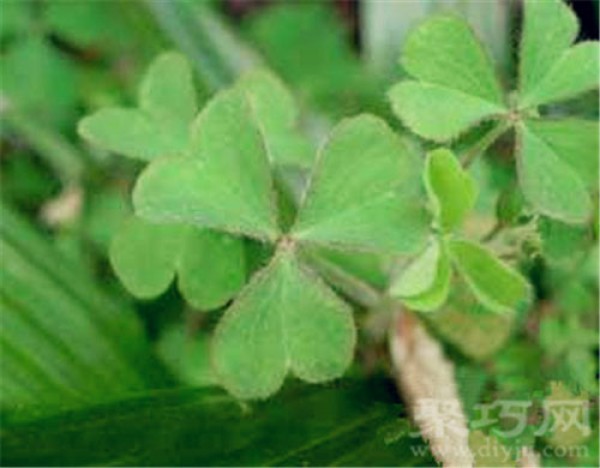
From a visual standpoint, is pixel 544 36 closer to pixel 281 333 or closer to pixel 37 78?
pixel 281 333

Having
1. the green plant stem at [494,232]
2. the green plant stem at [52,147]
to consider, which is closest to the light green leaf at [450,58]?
the green plant stem at [494,232]

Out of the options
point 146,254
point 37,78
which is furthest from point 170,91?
point 37,78

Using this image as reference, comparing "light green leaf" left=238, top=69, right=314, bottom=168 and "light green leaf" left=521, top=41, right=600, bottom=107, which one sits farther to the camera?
"light green leaf" left=238, top=69, right=314, bottom=168

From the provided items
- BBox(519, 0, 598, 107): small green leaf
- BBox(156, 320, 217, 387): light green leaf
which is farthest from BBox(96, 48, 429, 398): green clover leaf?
BBox(156, 320, 217, 387): light green leaf

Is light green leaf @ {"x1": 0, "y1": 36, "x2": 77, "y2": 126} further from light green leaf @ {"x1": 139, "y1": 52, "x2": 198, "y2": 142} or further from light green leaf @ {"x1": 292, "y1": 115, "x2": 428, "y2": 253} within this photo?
light green leaf @ {"x1": 292, "y1": 115, "x2": 428, "y2": 253}

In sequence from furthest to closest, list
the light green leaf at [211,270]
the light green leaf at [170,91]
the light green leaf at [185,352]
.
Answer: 1. the light green leaf at [185,352]
2. the light green leaf at [170,91]
3. the light green leaf at [211,270]

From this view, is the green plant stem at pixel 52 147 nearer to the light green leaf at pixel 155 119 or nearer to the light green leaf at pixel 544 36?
the light green leaf at pixel 155 119

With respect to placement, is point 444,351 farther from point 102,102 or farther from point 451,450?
point 102,102
